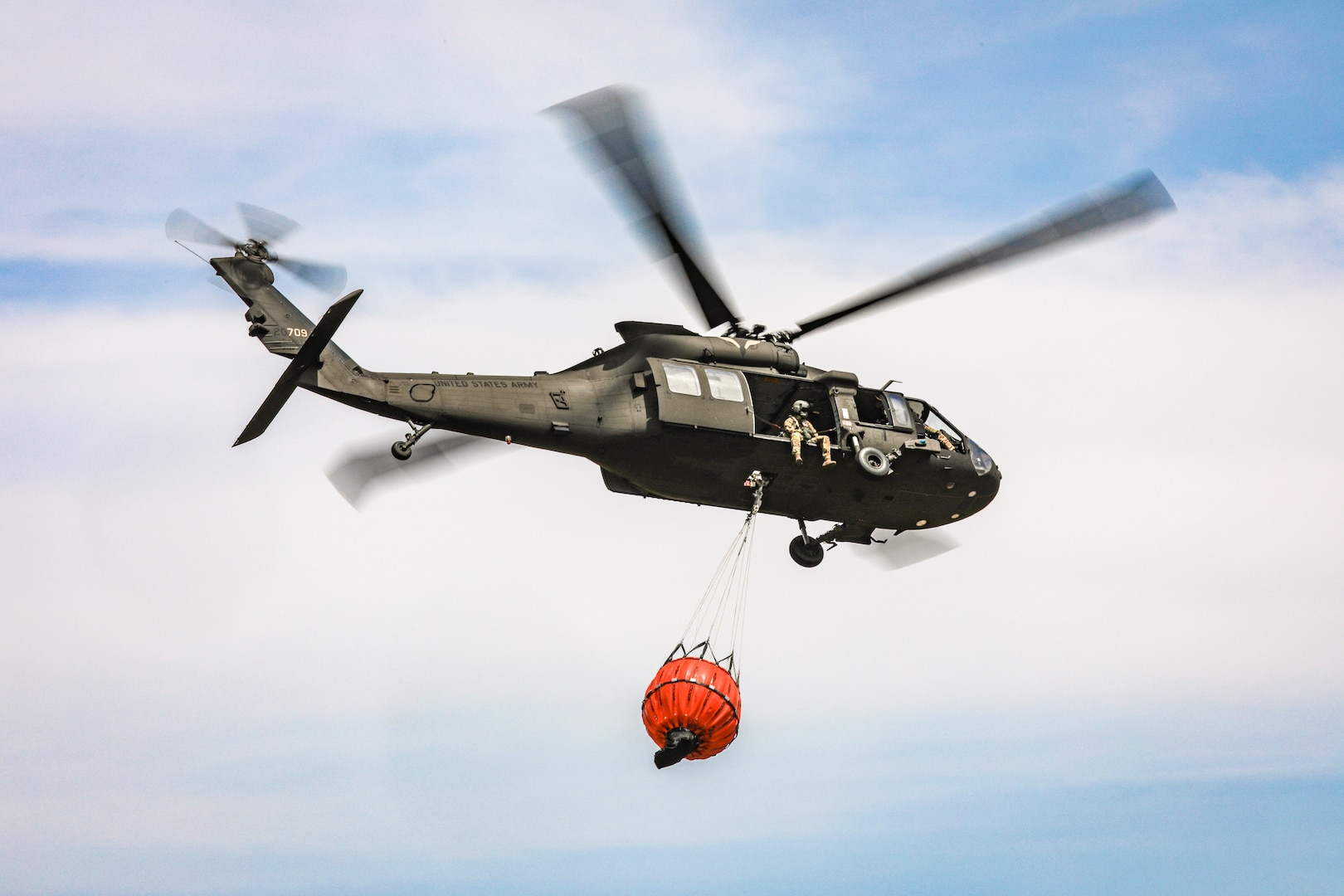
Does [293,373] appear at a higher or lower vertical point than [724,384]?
lower

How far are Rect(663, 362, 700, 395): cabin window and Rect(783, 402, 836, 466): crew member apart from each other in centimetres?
209

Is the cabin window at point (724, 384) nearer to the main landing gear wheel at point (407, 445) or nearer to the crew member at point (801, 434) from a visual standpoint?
the crew member at point (801, 434)

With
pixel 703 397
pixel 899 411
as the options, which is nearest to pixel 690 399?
pixel 703 397

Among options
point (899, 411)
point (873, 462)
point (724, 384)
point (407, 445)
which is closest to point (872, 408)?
point (899, 411)

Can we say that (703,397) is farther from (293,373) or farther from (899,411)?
(293,373)

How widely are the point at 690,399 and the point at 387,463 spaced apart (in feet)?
20.0

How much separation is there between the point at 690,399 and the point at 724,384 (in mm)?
916

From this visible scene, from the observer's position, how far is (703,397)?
28297 mm

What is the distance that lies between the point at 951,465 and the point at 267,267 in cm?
1433

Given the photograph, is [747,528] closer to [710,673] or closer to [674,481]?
[674,481]

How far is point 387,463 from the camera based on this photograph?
29.0 metres

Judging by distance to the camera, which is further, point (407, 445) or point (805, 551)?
point (805, 551)

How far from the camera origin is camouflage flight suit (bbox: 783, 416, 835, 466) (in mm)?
28781

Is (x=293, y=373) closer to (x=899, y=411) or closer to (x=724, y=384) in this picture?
(x=724, y=384)
